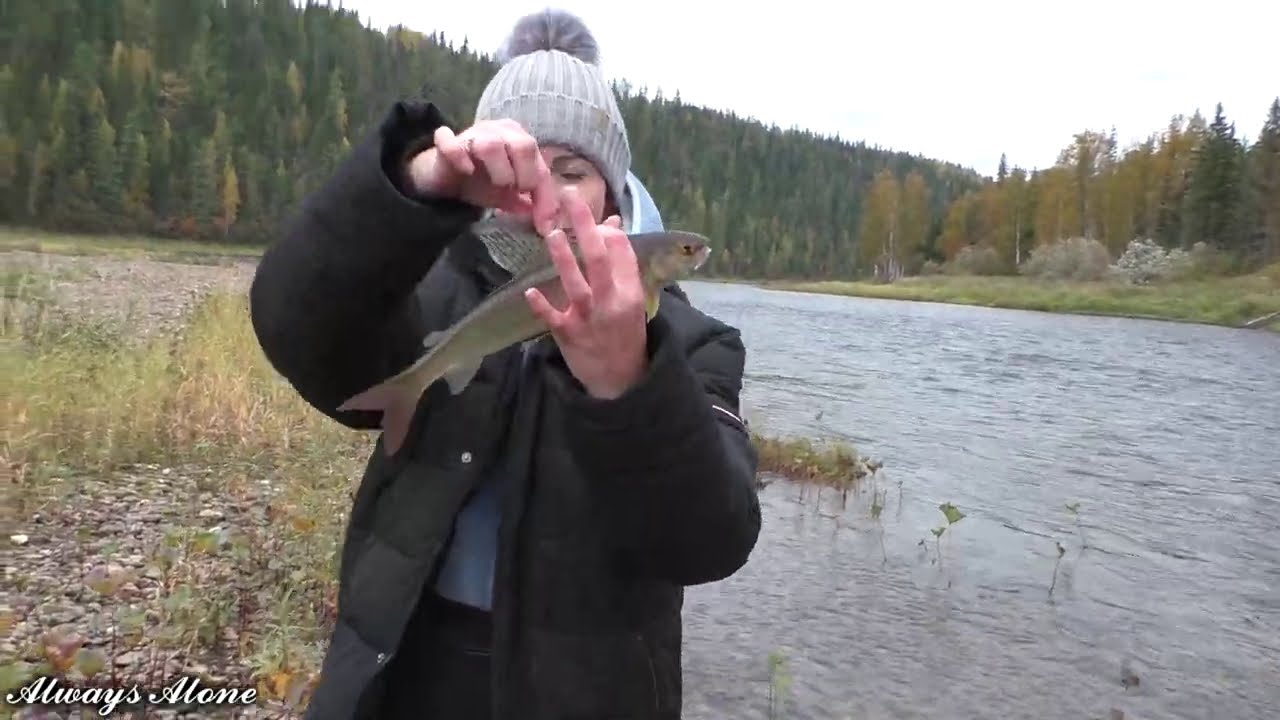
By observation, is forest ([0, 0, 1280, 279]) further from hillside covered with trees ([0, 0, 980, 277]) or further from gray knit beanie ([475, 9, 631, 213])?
gray knit beanie ([475, 9, 631, 213])

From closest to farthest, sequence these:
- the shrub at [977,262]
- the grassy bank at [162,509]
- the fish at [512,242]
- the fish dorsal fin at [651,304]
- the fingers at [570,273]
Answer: the fingers at [570,273] → the fish dorsal fin at [651,304] → the fish at [512,242] → the grassy bank at [162,509] → the shrub at [977,262]

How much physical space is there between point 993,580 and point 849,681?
3.01 metres

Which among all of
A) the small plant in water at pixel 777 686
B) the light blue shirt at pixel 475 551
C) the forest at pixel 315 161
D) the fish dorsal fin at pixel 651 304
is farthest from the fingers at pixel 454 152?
the forest at pixel 315 161

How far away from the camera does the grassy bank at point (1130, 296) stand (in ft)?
157

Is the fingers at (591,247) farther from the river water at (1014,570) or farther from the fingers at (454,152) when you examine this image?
the river water at (1014,570)

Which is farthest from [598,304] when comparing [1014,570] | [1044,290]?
[1044,290]

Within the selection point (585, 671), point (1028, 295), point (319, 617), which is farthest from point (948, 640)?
point (1028, 295)

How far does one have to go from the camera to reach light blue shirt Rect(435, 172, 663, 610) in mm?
2094

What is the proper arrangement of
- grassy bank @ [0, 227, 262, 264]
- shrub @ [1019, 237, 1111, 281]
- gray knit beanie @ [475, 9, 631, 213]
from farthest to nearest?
shrub @ [1019, 237, 1111, 281], grassy bank @ [0, 227, 262, 264], gray knit beanie @ [475, 9, 631, 213]

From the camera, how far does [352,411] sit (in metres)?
2.23

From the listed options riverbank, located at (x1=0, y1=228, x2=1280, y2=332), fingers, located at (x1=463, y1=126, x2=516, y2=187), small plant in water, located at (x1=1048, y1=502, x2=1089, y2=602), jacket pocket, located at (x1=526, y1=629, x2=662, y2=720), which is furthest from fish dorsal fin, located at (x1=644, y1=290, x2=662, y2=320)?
riverbank, located at (x1=0, y1=228, x2=1280, y2=332)

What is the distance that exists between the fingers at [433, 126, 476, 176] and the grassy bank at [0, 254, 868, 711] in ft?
9.25

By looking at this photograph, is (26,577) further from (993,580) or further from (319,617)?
(993,580)

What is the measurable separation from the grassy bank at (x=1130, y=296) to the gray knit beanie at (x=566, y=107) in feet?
165
